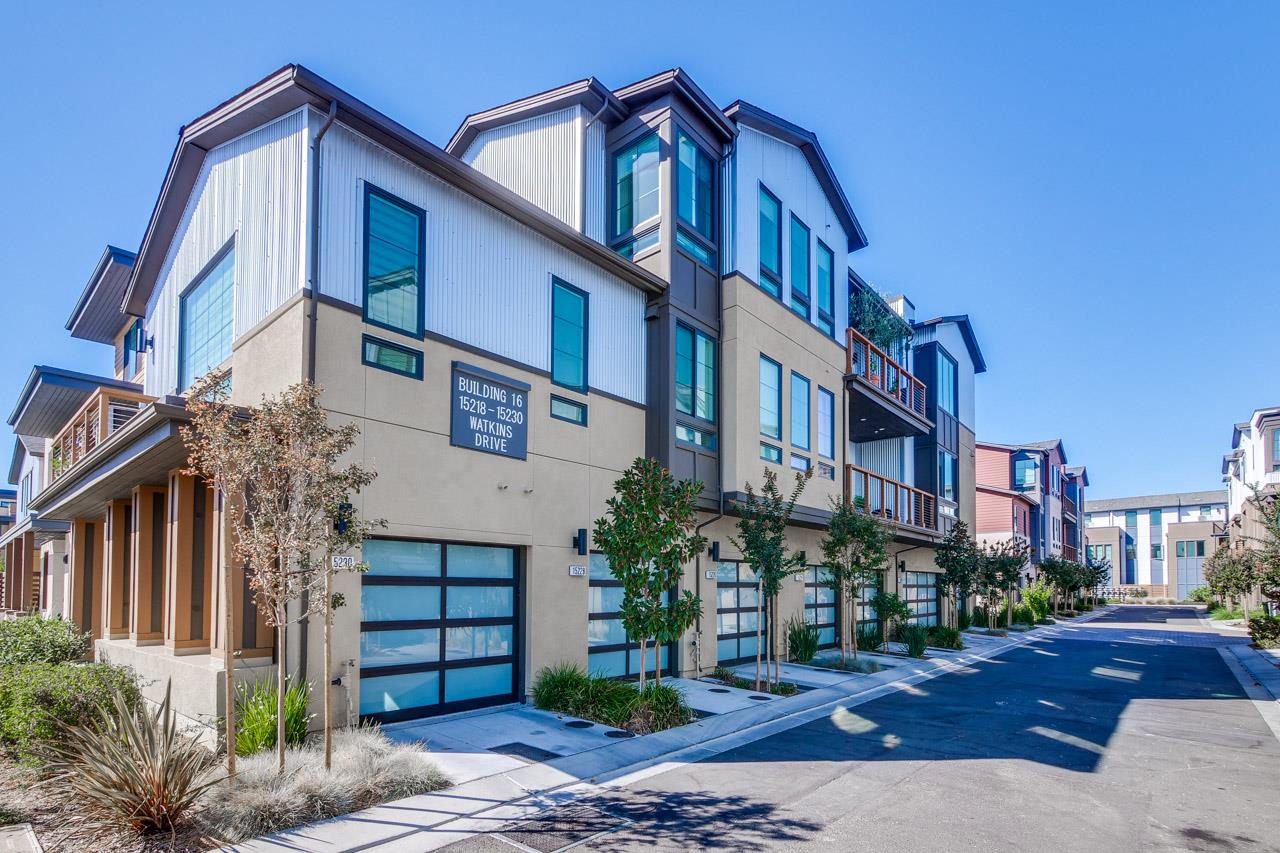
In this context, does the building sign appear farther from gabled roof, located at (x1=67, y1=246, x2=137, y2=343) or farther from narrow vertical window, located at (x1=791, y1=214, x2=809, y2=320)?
gabled roof, located at (x1=67, y1=246, x2=137, y2=343)

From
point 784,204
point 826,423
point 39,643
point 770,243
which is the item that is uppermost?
point 784,204

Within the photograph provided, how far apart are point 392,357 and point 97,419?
5712 millimetres

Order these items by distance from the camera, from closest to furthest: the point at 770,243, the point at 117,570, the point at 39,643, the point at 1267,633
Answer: the point at 39,643
the point at 117,570
the point at 770,243
the point at 1267,633

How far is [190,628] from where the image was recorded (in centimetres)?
1040

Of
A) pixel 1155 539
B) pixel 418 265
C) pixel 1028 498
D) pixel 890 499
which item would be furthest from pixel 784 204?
pixel 1155 539

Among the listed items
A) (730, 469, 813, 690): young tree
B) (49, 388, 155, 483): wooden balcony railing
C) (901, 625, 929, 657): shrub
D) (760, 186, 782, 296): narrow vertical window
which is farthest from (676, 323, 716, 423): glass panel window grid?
(49, 388, 155, 483): wooden balcony railing

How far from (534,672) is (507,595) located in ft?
4.05

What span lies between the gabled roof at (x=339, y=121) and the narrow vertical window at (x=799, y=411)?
15.7ft

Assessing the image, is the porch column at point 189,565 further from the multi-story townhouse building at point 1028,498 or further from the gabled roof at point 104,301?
the multi-story townhouse building at point 1028,498

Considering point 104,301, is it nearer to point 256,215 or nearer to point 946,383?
point 256,215

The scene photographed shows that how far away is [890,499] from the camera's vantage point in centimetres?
2327

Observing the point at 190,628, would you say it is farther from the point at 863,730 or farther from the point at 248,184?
the point at 863,730

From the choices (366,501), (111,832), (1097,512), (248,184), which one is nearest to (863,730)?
(366,501)

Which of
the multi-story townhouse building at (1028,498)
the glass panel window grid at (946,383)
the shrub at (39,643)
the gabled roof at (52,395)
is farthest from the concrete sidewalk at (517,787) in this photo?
the multi-story townhouse building at (1028,498)
